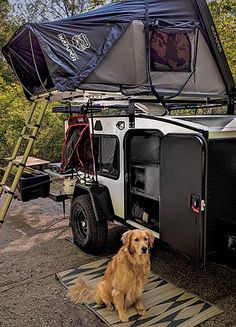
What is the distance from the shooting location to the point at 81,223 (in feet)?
17.1

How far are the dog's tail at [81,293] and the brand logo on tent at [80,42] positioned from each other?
2.79m

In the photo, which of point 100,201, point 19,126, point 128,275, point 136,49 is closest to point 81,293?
point 128,275

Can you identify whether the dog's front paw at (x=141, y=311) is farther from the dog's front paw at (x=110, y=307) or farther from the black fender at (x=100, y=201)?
the black fender at (x=100, y=201)

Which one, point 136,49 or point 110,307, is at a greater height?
point 136,49

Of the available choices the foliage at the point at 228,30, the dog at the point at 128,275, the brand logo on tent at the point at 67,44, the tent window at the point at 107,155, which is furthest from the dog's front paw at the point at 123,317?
the foliage at the point at 228,30

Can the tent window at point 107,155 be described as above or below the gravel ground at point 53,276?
above

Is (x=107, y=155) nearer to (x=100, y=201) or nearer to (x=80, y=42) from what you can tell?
(x=100, y=201)

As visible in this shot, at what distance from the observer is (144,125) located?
4.12 meters

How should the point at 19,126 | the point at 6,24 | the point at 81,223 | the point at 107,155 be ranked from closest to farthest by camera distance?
the point at 107,155 < the point at 81,223 < the point at 19,126 < the point at 6,24

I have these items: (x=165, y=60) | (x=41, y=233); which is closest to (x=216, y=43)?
(x=165, y=60)

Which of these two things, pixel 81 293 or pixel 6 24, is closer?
pixel 81 293

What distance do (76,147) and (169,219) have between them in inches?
91.9

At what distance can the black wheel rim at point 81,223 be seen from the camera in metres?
5.09

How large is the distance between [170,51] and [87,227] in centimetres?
278
